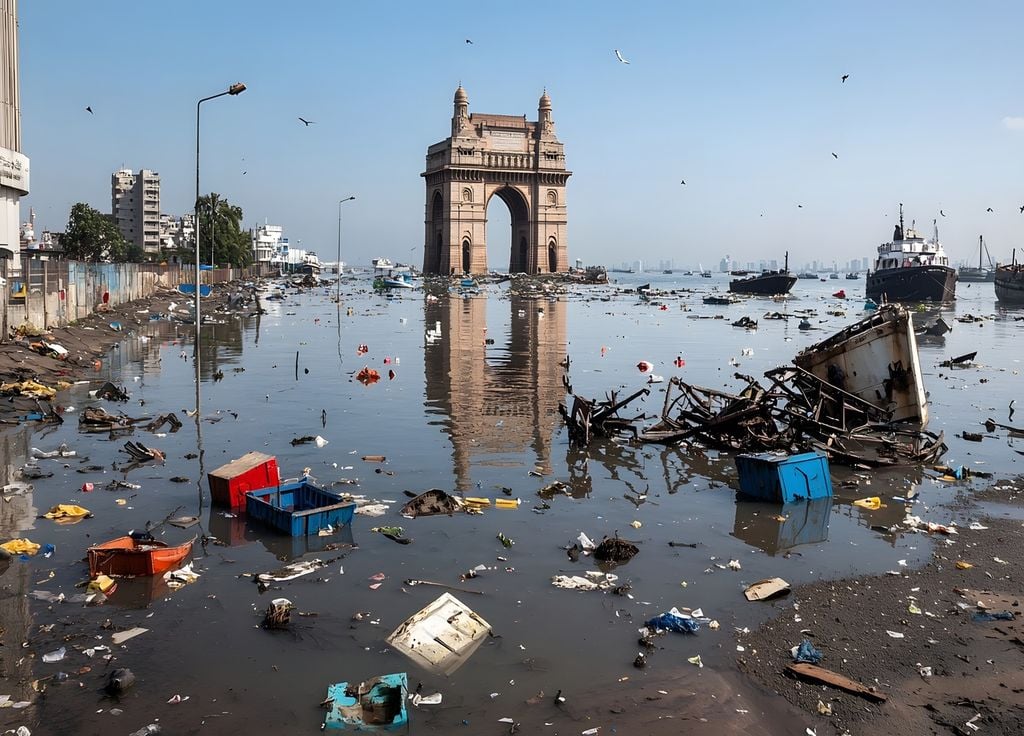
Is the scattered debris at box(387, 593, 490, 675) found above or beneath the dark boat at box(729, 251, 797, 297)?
beneath

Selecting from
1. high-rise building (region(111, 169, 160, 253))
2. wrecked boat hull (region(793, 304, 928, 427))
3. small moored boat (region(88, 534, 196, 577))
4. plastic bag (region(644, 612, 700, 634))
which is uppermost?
high-rise building (region(111, 169, 160, 253))

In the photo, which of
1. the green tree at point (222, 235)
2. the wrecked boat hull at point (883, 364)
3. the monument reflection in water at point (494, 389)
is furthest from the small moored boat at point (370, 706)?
the green tree at point (222, 235)

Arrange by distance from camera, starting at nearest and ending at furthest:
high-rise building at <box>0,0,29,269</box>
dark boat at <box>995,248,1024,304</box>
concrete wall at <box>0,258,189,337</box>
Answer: concrete wall at <box>0,258,189,337</box>, high-rise building at <box>0,0,29,269</box>, dark boat at <box>995,248,1024,304</box>

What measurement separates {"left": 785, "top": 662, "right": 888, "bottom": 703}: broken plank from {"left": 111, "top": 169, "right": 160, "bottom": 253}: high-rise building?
14265 cm

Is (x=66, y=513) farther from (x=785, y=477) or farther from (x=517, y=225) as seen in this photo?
(x=517, y=225)

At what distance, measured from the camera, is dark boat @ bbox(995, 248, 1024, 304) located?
69.3 meters

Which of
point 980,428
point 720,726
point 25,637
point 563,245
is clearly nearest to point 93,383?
point 25,637

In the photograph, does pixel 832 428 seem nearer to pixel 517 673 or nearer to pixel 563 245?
pixel 517 673

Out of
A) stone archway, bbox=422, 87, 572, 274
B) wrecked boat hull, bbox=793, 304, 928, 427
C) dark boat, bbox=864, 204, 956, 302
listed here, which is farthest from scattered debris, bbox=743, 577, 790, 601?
stone archway, bbox=422, 87, 572, 274

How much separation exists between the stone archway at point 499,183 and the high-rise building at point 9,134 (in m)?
88.0

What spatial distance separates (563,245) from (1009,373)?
98741 millimetres

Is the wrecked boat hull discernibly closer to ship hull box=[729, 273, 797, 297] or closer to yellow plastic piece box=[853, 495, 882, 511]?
yellow plastic piece box=[853, 495, 882, 511]

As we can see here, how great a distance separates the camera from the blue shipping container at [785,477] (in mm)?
10266

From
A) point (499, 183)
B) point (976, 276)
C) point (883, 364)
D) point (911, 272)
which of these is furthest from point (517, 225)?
point (883, 364)
